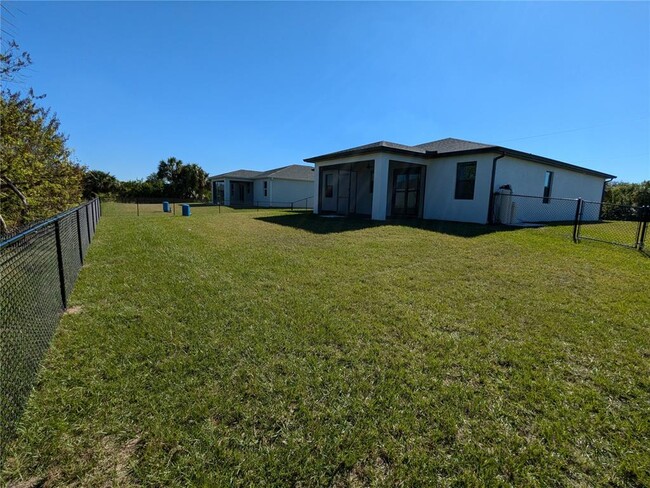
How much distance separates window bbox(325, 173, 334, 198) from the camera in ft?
57.8

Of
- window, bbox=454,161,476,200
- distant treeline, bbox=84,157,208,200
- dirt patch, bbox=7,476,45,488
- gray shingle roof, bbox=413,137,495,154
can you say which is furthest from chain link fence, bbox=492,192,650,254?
distant treeline, bbox=84,157,208,200

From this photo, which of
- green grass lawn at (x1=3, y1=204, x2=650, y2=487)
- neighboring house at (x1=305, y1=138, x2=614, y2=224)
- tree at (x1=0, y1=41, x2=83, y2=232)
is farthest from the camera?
neighboring house at (x1=305, y1=138, x2=614, y2=224)

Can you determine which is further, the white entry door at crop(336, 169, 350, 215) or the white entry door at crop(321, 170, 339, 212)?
the white entry door at crop(321, 170, 339, 212)

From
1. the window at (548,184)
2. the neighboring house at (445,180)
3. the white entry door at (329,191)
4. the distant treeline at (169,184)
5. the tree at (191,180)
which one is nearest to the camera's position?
the neighboring house at (445,180)

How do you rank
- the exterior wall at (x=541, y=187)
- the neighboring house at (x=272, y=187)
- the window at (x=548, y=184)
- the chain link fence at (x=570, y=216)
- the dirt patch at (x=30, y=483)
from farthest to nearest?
1. the neighboring house at (x=272, y=187)
2. the window at (x=548, y=184)
3. the exterior wall at (x=541, y=187)
4. the chain link fence at (x=570, y=216)
5. the dirt patch at (x=30, y=483)

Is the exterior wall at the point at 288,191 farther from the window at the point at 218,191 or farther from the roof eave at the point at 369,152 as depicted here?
the roof eave at the point at 369,152

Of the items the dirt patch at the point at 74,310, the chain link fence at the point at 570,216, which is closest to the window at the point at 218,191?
the chain link fence at the point at 570,216

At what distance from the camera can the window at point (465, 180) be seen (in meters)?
12.5

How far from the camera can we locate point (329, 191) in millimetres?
17859

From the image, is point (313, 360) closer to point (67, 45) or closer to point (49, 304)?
point (49, 304)

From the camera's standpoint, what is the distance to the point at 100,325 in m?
3.43

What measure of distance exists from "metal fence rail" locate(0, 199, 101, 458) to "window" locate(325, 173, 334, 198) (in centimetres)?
1440

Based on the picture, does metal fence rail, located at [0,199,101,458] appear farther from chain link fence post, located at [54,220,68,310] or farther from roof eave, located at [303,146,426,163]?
roof eave, located at [303,146,426,163]

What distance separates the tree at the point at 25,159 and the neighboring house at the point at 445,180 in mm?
10761
